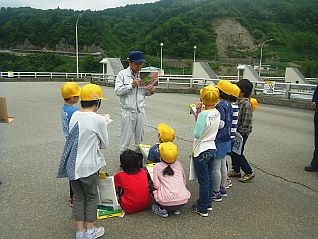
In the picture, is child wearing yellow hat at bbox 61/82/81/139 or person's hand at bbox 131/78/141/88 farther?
person's hand at bbox 131/78/141/88

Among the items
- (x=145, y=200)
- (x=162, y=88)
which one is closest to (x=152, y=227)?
(x=145, y=200)

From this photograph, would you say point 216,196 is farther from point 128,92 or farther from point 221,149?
point 128,92

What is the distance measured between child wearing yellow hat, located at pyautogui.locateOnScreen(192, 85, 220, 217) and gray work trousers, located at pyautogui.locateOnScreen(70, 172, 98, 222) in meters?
1.20

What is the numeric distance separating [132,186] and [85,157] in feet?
2.72

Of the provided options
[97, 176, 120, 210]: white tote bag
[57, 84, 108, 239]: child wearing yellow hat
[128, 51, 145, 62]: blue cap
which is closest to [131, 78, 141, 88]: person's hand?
[128, 51, 145, 62]: blue cap

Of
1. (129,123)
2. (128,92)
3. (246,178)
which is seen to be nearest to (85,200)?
(129,123)

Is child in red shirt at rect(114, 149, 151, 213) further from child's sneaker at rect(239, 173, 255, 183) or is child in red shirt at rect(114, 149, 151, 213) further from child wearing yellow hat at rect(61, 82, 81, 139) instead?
child's sneaker at rect(239, 173, 255, 183)

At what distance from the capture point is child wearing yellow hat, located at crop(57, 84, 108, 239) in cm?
297

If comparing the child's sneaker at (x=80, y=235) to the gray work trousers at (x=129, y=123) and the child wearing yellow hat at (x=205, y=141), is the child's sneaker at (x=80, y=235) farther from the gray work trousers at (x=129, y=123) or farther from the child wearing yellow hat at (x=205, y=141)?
the gray work trousers at (x=129, y=123)

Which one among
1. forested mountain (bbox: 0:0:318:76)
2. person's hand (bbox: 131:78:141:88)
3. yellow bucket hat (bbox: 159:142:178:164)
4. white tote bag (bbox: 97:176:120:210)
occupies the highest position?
forested mountain (bbox: 0:0:318:76)

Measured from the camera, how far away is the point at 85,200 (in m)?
3.10

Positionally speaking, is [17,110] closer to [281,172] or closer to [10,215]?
[10,215]

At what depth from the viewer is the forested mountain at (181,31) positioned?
7700 centimetres

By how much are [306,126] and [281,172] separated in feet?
15.2
